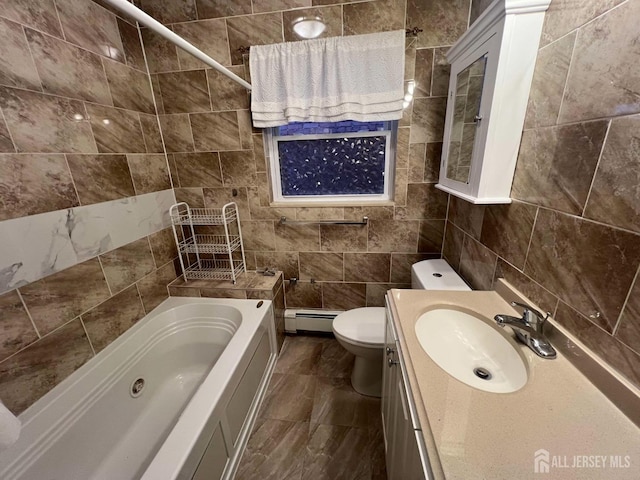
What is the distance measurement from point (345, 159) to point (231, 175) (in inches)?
31.4

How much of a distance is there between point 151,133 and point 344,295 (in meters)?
1.73

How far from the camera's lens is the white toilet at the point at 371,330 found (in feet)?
4.50

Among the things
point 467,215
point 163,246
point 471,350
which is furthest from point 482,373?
point 163,246

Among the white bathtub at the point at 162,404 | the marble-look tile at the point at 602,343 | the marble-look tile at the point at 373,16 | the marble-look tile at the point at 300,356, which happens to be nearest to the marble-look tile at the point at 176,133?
the white bathtub at the point at 162,404

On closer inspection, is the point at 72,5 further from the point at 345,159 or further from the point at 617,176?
the point at 617,176

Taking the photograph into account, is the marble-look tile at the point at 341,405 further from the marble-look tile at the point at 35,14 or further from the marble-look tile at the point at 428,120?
the marble-look tile at the point at 35,14

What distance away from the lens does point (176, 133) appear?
173 cm

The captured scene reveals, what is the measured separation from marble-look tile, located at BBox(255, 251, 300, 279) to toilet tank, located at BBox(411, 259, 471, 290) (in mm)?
848

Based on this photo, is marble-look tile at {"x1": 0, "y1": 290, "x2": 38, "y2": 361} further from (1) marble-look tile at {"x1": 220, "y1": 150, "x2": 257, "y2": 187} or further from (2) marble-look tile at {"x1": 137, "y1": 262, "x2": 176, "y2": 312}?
(1) marble-look tile at {"x1": 220, "y1": 150, "x2": 257, "y2": 187}

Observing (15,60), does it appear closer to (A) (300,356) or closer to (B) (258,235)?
(B) (258,235)

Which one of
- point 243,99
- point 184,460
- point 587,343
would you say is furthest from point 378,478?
point 243,99

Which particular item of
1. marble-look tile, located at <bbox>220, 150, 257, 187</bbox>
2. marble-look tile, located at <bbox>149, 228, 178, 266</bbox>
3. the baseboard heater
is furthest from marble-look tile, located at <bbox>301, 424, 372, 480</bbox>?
marble-look tile, located at <bbox>220, 150, 257, 187</bbox>

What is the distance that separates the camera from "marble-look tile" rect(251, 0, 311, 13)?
1425 millimetres

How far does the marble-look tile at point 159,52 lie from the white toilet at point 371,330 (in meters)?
1.92
